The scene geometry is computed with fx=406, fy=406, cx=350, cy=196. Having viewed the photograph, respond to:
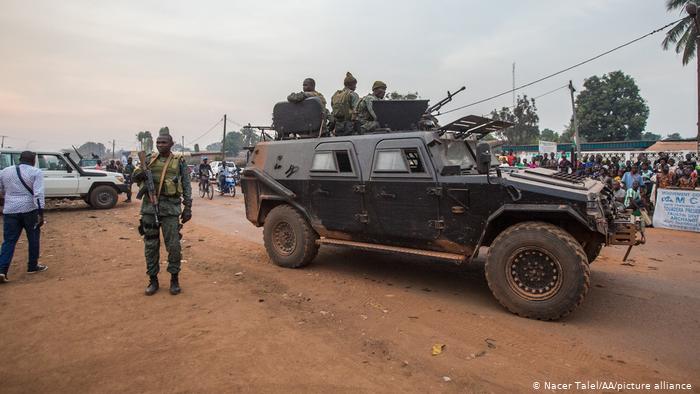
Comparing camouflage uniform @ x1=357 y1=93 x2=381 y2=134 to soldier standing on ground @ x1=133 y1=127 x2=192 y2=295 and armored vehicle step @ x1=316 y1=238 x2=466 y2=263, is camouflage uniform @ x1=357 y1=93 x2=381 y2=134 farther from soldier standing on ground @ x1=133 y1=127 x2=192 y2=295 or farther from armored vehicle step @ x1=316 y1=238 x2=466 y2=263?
soldier standing on ground @ x1=133 y1=127 x2=192 y2=295

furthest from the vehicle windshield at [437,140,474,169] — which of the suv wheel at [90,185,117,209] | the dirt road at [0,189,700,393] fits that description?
the suv wheel at [90,185,117,209]

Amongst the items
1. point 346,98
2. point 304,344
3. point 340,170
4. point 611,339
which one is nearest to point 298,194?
point 340,170

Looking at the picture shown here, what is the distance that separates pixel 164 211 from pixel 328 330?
8.39 ft

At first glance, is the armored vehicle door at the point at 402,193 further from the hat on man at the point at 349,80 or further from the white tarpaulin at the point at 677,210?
the white tarpaulin at the point at 677,210

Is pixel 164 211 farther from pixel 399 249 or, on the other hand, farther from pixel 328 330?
pixel 399 249

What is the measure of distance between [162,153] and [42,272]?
109 inches

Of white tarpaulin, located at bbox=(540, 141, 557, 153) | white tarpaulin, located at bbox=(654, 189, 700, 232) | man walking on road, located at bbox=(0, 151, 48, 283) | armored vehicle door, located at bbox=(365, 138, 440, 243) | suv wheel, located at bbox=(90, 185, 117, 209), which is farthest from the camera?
white tarpaulin, located at bbox=(540, 141, 557, 153)

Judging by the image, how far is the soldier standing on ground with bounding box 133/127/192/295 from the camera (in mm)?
4926

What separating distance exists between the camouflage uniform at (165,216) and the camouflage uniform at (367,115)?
8.54ft

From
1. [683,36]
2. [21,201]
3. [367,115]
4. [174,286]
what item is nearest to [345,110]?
[367,115]

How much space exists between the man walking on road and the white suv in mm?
7283

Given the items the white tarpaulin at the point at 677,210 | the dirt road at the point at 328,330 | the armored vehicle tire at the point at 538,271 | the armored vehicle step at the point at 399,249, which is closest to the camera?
the dirt road at the point at 328,330

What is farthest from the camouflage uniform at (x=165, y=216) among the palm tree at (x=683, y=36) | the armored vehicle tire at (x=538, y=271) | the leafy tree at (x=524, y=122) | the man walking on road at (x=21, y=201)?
the leafy tree at (x=524, y=122)

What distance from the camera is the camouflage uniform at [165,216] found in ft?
16.2
